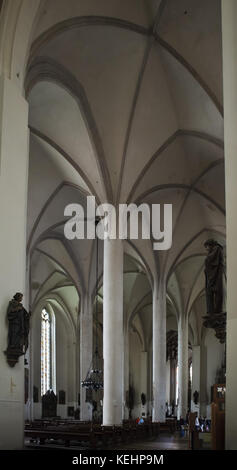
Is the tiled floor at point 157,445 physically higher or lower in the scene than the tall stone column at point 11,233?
lower

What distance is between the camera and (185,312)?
32312 mm

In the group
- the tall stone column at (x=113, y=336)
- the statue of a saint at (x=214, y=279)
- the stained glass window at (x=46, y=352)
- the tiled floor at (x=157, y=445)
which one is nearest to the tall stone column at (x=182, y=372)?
the stained glass window at (x=46, y=352)

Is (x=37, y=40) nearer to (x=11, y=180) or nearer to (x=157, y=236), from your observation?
(x=11, y=180)

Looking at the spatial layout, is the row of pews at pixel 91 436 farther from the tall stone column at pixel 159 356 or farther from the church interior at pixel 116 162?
the tall stone column at pixel 159 356

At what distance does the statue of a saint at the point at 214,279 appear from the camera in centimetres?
1008

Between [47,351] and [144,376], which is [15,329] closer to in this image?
[47,351]

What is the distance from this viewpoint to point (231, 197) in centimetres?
579

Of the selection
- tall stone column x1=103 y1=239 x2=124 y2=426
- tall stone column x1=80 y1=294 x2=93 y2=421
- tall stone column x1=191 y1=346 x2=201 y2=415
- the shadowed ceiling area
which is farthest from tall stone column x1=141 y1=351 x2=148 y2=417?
tall stone column x1=103 y1=239 x2=124 y2=426

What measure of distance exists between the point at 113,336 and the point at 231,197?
1386 cm

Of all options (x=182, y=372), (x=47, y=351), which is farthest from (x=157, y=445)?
(x=47, y=351)

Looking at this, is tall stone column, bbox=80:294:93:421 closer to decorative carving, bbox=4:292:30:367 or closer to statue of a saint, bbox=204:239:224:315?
decorative carving, bbox=4:292:30:367

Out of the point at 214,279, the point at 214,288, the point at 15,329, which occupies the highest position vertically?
the point at 214,279

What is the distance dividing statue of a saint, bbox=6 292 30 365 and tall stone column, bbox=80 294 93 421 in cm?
1697

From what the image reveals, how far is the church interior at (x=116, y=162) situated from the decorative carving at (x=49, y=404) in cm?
702
